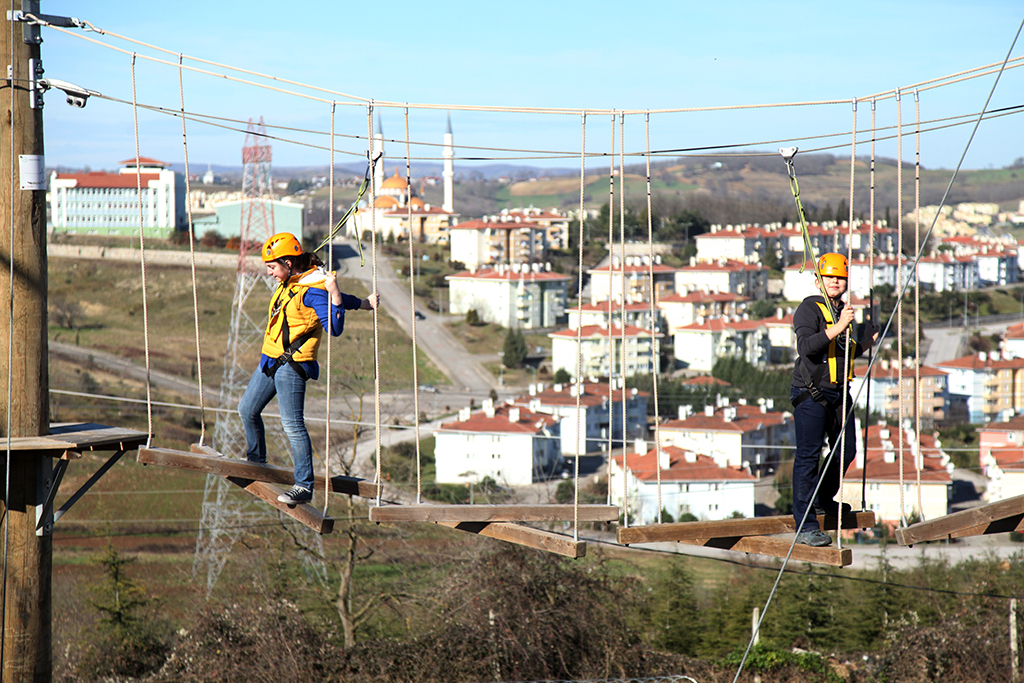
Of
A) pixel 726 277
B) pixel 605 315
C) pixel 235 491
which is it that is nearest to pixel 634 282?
pixel 726 277

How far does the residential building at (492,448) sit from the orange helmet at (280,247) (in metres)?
27.2

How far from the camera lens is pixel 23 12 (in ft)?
14.8

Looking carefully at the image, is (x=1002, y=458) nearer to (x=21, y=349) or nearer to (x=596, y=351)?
(x=596, y=351)

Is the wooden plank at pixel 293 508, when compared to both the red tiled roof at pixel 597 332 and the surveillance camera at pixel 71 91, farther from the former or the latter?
the red tiled roof at pixel 597 332

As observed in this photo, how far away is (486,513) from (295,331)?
1.36 m

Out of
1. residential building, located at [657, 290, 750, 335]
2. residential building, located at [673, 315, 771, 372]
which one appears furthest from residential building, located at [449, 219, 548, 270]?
residential building, located at [673, 315, 771, 372]

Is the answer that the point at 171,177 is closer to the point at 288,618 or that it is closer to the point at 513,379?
the point at 513,379

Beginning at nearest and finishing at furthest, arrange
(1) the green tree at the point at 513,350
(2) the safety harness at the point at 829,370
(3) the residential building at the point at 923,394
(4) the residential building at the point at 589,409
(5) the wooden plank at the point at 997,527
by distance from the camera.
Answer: (5) the wooden plank at the point at 997,527, (2) the safety harness at the point at 829,370, (4) the residential building at the point at 589,409, (3) the residential building at the point at 923,394, (1) the green tree at the point at 513,350

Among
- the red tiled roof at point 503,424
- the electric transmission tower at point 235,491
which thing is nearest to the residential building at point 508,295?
the red tiled roof at point 503,424

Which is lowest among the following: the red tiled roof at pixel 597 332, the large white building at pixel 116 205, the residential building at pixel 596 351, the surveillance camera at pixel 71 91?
the residential building at pixel 596 351

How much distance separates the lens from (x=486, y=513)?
4.95 meters

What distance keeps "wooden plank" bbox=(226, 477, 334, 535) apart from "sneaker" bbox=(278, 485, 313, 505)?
2 cm

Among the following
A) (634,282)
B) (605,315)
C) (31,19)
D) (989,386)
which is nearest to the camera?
(31,19)

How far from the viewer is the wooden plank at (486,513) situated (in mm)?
4832
